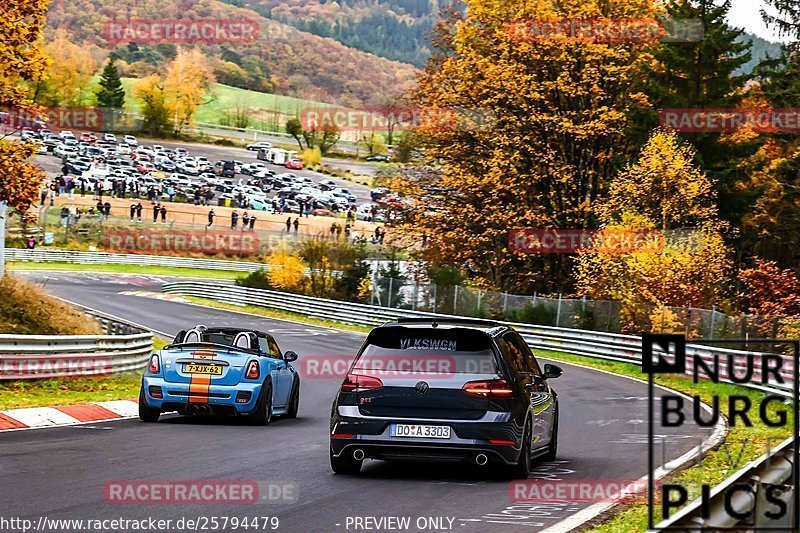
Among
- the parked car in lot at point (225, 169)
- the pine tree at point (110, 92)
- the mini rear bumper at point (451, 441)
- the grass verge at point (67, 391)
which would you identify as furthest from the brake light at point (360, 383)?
the pine tree at point (110, 92)

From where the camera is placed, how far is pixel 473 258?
50.2 meters

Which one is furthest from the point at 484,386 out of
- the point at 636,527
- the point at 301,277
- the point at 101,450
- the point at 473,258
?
the point at 301,277

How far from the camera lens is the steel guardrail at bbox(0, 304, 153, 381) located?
68.1 feet

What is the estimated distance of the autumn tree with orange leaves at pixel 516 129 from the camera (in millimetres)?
48812

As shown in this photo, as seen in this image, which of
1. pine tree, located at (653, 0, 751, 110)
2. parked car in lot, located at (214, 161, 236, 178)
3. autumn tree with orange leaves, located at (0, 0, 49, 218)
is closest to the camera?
autumn tree with orange leaves, located at (0, 0, 49, 218)

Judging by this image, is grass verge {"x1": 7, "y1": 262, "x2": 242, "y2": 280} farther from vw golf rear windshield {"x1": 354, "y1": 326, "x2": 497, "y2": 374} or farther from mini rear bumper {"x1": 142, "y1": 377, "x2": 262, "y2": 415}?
vw golf rear windshield {"x1": 354, "y1": 326, "x2": 497, "y2": 374}

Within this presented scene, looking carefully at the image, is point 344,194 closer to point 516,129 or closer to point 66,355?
point 516,129

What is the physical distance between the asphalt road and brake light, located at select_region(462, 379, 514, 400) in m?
0.86

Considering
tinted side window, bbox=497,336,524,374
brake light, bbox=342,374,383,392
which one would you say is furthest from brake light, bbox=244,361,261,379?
tinted side window, bbox=497,336,524,374

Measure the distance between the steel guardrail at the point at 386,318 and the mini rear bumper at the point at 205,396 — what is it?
8.30 m

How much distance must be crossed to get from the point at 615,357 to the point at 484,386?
2556cm

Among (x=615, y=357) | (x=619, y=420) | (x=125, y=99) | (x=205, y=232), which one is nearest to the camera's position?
(x=619, y=420)

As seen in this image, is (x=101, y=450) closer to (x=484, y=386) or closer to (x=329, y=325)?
(x=484, y=386)

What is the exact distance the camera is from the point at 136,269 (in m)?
87.2
